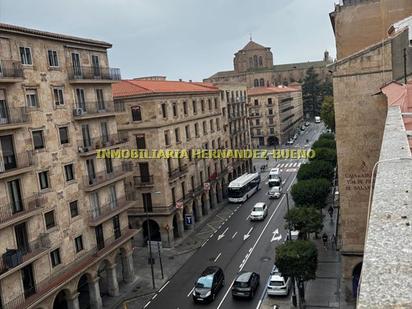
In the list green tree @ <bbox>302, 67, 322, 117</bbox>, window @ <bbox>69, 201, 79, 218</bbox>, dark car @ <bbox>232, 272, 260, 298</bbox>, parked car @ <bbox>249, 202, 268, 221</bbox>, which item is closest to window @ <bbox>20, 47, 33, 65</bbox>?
window @ <bbox>69, 201, 79, 218</bbox>

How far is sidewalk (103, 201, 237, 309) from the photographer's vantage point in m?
33.1

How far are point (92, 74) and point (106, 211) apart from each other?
1073cm

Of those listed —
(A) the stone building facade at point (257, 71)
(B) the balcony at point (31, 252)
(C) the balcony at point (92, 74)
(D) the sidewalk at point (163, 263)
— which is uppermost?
(A) the stone building facade at point (257, 71)

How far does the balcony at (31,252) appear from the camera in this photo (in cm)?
2380

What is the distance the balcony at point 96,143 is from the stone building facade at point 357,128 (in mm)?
17927

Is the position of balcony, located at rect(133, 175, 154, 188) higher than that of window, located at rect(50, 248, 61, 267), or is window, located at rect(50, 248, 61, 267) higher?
balcony, located at rect(133, 175, 154, 188)

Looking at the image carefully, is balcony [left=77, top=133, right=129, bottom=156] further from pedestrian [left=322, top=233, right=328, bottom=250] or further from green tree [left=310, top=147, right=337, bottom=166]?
green tree [left=310, top=147, right=337, bottom=166]

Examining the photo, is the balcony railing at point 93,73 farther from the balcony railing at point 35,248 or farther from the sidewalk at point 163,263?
the sidewalk at point 163,263

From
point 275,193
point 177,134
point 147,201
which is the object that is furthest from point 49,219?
point 275,193

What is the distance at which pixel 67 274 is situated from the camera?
94.4ft

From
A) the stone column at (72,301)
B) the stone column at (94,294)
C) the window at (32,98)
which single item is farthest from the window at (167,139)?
the stone column at (72,301)

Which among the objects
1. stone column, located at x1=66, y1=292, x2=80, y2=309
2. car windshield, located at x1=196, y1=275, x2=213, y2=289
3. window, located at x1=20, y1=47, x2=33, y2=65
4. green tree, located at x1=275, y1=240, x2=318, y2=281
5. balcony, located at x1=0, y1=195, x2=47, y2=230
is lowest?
car windshield, located at x1=196, y1=275, x2=213, y2=289

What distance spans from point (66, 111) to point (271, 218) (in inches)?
1123

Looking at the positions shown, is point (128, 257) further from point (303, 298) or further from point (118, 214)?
point (303, 298)
